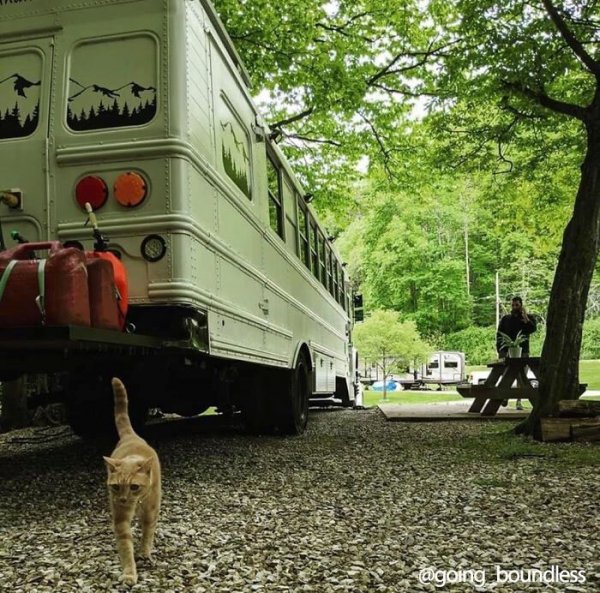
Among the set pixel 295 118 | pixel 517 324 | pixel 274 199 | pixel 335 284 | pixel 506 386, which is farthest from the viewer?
pixel 295 118

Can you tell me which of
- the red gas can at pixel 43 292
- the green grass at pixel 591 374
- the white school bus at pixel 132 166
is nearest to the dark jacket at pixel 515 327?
the white school bus at pixel 132 166

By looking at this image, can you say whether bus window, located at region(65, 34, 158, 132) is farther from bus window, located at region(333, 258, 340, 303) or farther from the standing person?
bus window, located at region(333, 258, 340, 303)

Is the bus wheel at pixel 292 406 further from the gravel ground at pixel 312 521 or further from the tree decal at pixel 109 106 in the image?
the tree decal at pixel 109 106

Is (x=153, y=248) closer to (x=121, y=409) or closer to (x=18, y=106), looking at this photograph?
(x=121, y=409)

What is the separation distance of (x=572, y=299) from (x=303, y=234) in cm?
354

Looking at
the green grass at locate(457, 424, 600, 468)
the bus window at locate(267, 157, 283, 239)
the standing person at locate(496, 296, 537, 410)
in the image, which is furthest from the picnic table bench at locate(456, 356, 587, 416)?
the bus window at locate(267, 157, 283, 239)

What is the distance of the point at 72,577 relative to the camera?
8.68ft

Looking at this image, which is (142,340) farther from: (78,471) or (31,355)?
(78,471)

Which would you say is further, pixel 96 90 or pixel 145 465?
pixel 96 90

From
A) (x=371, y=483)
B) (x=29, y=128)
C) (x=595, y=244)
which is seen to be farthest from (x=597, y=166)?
(x=29, y=128)

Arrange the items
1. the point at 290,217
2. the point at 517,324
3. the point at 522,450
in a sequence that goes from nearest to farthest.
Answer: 1. the point at 522,450
2. the point at 290,217
3. the point at 517,324

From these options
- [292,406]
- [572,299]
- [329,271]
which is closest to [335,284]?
[329,271]

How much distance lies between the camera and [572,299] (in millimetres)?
6766

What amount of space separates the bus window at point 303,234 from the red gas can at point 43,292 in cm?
551
